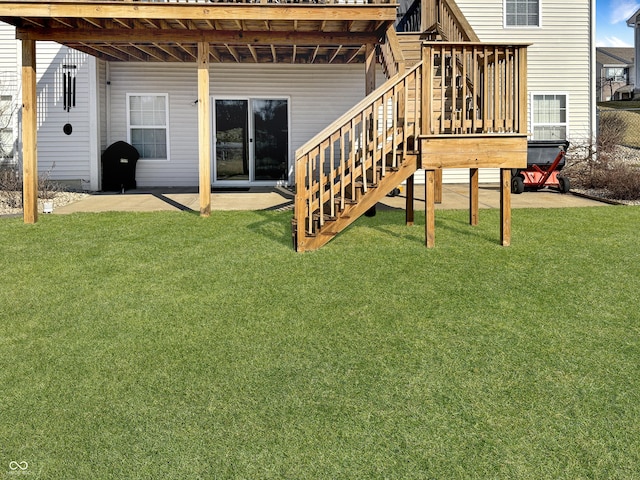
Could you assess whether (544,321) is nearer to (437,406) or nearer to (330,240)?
(437,406)

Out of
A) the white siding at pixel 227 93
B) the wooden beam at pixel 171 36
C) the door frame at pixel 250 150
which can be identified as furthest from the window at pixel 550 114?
the wooden beam at pixel 171 36

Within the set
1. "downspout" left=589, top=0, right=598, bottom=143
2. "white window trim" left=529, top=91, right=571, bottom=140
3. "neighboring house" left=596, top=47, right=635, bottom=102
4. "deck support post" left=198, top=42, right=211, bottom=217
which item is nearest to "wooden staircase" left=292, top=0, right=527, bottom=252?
"deck support post" left=198, top=42, right=211, bottom=217

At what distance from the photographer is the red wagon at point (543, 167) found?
10859mm

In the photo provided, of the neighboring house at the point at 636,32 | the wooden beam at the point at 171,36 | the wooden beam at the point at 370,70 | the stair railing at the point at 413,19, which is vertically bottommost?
the wooden beam at the point at 370,70

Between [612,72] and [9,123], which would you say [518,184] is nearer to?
[9,123]

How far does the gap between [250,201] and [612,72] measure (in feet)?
140

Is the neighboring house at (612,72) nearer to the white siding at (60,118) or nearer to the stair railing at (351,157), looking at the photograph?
the white siding at (60,118)

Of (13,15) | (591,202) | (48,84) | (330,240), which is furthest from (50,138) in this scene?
(591,202)

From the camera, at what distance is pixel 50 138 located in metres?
12.4

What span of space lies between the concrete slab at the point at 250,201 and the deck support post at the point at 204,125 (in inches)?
36.2

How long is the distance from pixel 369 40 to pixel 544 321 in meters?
6.03

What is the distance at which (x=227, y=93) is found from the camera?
13.0 metres

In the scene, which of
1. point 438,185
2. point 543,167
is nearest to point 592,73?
point 543,167

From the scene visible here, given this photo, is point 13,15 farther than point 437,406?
Yes
